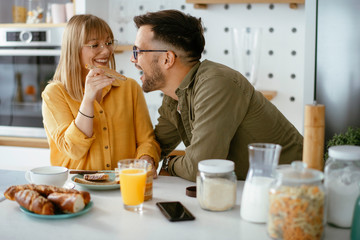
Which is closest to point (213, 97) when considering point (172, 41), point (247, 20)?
point (172, 41)

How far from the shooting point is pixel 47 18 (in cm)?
325

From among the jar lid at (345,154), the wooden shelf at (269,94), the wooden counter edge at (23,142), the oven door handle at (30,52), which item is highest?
the oven door handle at (30,52)

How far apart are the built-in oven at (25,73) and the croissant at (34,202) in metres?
1.93

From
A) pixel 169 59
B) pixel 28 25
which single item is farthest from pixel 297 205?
pixel 28 25

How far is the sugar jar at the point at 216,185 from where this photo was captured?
1.31 m

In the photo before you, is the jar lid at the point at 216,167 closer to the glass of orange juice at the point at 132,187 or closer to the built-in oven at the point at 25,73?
the glass of orange juice at the point at 132,187

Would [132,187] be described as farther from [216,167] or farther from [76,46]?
[76,46]

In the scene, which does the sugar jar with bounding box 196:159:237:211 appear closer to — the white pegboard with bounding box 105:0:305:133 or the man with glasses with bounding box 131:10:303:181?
the man with glasses with bounding box 131:10:303:181

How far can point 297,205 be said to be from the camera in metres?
1.08

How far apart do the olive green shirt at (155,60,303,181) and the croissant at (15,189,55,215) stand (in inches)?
22.3

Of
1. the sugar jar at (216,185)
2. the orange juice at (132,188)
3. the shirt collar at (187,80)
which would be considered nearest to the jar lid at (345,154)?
the sugar jar at (216,185)

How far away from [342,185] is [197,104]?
0.73 meters

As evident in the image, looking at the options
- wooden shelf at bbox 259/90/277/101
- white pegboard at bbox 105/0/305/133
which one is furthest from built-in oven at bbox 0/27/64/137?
wooden shelf at bbox 259/90/277/101

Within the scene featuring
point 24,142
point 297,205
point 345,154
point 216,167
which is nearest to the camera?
point 297,205
